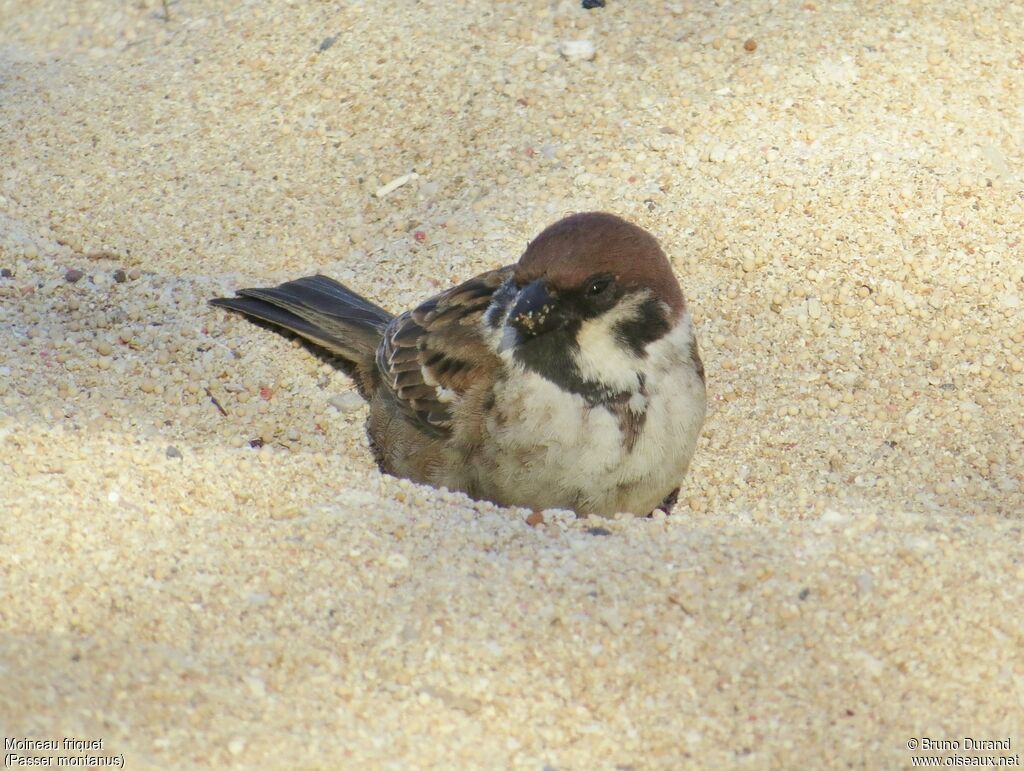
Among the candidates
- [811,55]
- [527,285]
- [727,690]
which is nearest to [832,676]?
[727,690]

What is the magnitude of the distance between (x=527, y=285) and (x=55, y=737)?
6.52 ft

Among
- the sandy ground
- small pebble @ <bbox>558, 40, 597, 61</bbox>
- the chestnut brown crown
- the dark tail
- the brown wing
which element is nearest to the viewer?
the sandy ground

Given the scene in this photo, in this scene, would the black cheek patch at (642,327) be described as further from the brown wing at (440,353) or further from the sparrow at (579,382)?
the brown wing at (440,353)

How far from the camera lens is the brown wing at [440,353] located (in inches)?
165

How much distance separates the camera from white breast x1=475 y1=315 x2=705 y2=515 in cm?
381

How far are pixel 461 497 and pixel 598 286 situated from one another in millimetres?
789

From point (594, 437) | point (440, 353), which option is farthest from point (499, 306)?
point (594, 437)

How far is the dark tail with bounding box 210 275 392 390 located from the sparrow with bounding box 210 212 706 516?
72cm

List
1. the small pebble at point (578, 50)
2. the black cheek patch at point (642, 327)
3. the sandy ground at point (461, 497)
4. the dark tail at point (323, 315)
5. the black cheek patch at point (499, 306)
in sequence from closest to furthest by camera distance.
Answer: the sandy ground at point (461, 497)
the black cheek patch at point (642, 327)
the black cheek patch at point (499, 306)
the dark tail at point (323, 315)
the small pebble at point (578, 50)

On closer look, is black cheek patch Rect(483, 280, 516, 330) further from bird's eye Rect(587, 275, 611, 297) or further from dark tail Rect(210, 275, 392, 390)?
dark tail Rect(210, 275, 392, 390)

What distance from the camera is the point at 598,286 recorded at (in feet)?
12.4

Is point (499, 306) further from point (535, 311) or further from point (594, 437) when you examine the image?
point (594, 437)

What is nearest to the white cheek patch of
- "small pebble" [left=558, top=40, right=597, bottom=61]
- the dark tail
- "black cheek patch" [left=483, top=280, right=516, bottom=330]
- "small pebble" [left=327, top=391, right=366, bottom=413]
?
"black cheek patch" [left=483, top=280, right=516, bottom=330]

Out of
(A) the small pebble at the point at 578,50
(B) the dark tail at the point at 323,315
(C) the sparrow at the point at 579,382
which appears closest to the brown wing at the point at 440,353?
(C) the sparrow at the point at 579,382
